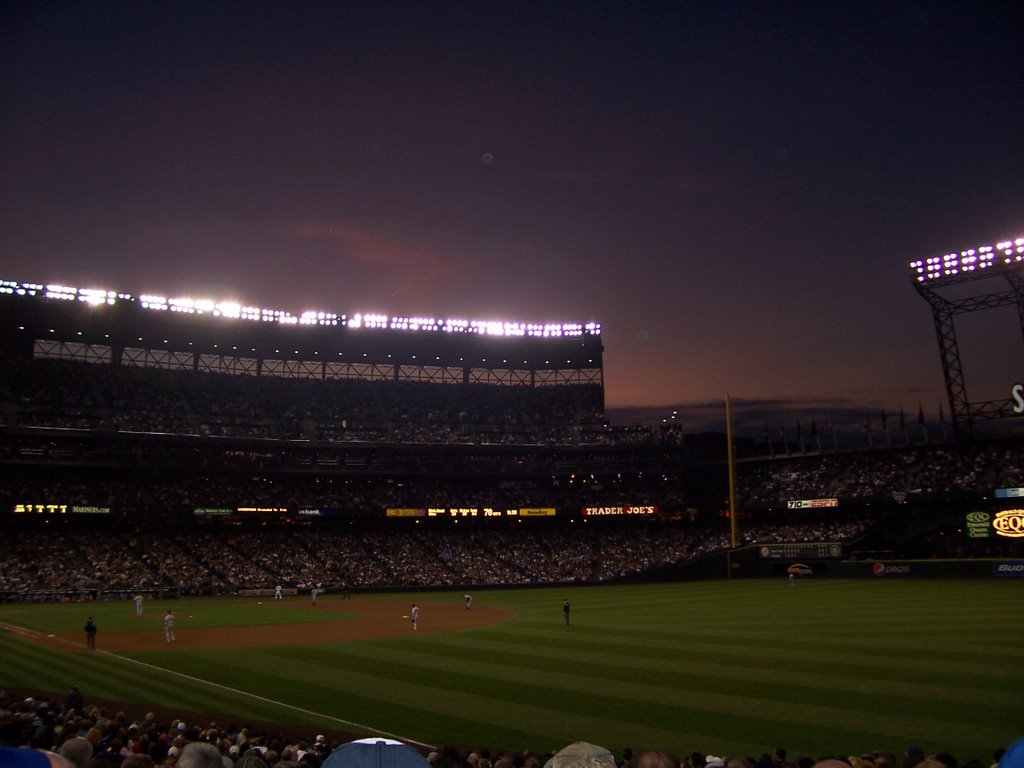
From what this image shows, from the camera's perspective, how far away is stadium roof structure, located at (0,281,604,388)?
62750 mm

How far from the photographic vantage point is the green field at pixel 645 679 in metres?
15.2

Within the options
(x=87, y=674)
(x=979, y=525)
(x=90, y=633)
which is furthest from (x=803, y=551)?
(x=87, y=674)

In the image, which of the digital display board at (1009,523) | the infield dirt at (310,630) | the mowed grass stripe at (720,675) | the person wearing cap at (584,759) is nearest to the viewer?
the person wearing cap at (584,759)

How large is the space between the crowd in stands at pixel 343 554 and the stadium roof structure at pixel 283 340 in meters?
16.6

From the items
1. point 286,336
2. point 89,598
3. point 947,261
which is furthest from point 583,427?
point 89,598

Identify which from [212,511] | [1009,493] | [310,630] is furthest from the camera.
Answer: [212,511]

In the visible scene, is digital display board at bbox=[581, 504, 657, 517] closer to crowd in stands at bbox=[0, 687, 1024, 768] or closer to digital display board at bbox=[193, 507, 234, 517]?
Result: digital display board at bbox=[193, 507, 234, 517]

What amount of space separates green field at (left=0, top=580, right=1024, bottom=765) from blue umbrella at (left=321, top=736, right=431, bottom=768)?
1095 centimetres

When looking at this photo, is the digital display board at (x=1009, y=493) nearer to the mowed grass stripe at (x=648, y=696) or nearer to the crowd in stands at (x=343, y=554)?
the crowd in stands at (x=343, y=554)

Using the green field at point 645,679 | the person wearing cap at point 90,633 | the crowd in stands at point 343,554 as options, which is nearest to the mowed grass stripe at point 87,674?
the green field at point 645,679

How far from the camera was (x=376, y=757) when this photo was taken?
164 inches

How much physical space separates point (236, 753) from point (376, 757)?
8.55 meters

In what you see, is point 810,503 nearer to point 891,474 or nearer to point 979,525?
point 891,474

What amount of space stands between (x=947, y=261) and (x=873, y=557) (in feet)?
74.2
